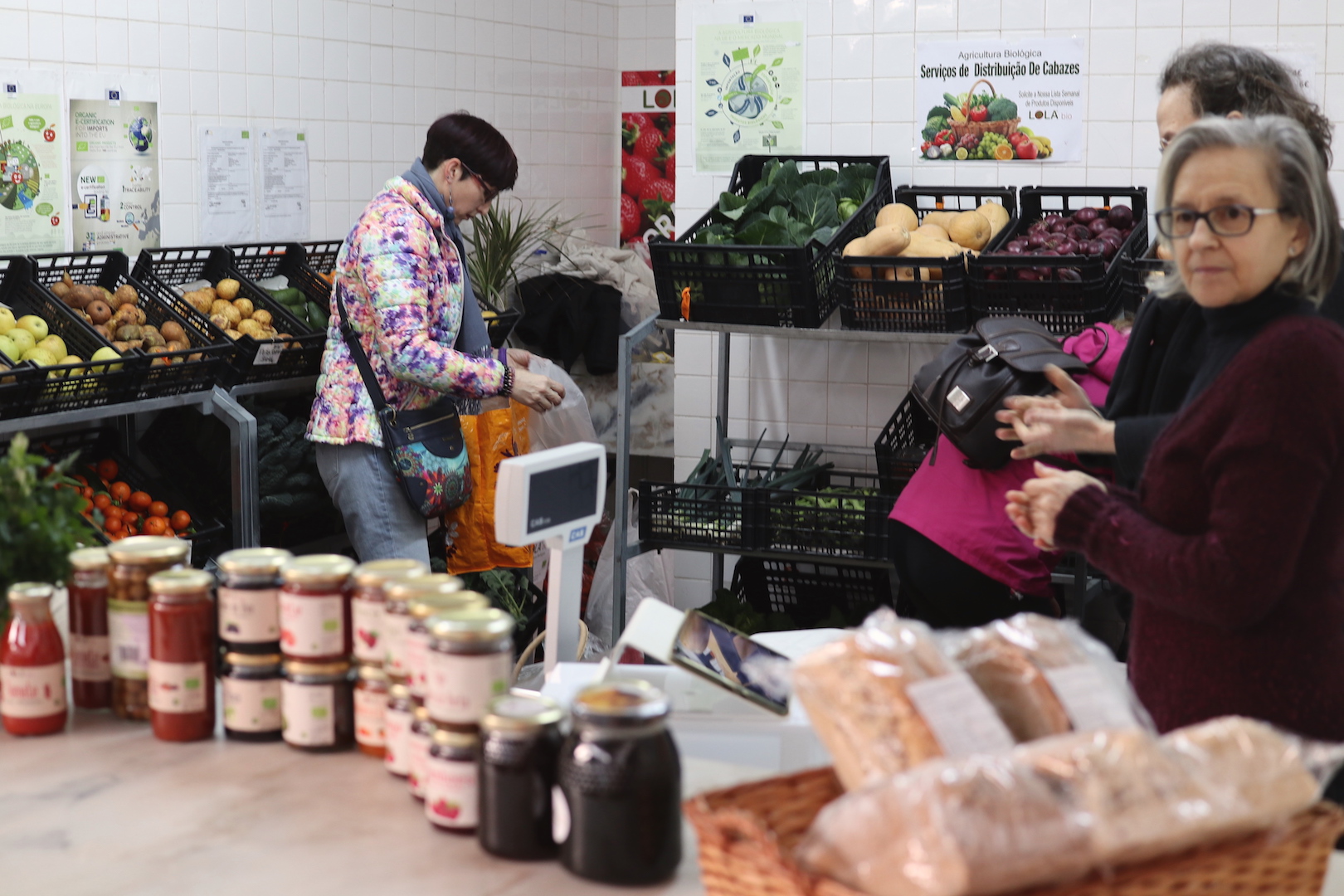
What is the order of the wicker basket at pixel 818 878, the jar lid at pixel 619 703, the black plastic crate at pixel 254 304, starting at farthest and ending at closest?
the black plastic crate at pixel 254 304 → the jar lid at pixel 619 703 → the wicker basket at pixel 818 878

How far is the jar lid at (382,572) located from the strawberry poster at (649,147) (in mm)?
5374

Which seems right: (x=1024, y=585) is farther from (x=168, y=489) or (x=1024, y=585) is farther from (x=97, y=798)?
(x=168, y=489)

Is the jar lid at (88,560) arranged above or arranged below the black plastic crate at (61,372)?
below

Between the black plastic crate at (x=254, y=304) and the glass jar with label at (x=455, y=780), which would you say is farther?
the black plastic crate at (x=254, y=304)

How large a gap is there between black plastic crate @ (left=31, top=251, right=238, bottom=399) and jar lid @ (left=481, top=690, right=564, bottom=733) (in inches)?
102

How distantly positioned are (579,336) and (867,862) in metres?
4.60

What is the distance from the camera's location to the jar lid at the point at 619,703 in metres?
1.30

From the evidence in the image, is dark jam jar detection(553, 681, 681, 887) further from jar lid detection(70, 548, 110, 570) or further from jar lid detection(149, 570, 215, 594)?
jar lid detection(70, 548, 110, 570)

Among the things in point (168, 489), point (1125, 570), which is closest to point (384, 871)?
point (1125, 570)

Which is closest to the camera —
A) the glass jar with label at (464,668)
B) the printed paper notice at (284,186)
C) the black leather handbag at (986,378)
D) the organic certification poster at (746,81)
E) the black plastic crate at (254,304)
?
the glass jar with label at (464,668)

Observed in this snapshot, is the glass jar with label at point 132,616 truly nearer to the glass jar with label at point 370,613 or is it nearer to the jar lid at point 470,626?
the glass jar with label at point 370,613

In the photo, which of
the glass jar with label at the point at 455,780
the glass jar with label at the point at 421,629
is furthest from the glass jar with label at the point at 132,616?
the glass jar with label at the point at 455,780

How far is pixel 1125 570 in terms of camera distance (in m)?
1.75

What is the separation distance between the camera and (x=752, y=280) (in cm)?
382
